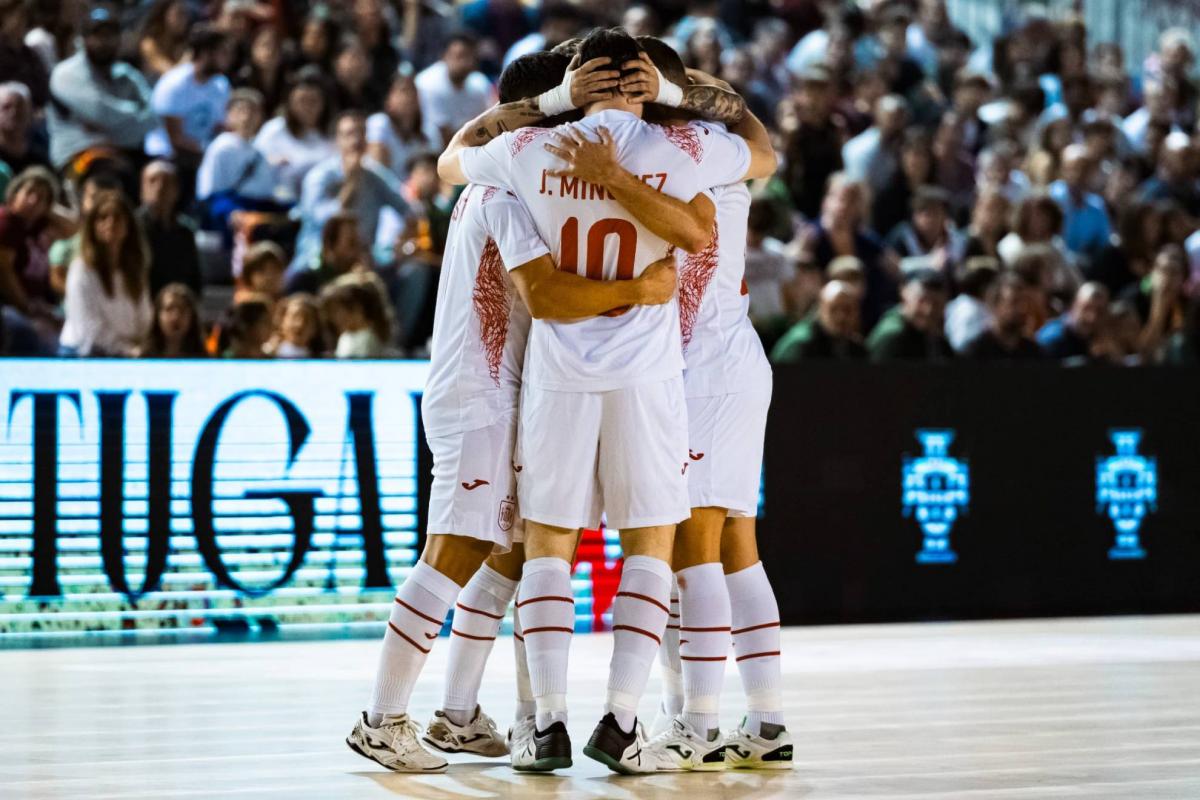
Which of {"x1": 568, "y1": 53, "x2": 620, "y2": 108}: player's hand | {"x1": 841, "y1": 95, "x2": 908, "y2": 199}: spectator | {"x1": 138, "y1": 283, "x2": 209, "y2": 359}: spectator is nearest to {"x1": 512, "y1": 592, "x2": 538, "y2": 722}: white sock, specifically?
{"x1": 568, "y1": 53, "x2": 620, "y2": 108}: player's hand

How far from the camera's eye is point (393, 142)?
40.9 feet

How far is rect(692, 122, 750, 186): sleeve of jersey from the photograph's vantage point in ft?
17.5

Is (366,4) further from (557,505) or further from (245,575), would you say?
(557,505)

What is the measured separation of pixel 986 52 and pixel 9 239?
→ 31.4 feet

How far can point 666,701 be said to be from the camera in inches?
229

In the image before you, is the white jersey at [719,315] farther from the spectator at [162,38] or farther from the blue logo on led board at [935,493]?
the spectator at [162,38]

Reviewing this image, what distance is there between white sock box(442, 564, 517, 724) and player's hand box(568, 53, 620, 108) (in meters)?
1.40

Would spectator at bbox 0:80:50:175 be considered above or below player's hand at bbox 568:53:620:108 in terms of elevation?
above

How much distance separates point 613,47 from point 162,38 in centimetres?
780

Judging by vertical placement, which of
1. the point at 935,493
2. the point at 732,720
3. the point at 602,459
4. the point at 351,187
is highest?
the point at 351,187

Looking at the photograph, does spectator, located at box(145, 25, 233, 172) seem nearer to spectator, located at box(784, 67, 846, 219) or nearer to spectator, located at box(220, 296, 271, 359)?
spectator, located at box(220, 296, 271, 359)

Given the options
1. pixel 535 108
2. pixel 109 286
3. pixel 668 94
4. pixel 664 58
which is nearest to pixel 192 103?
pixel 109 286

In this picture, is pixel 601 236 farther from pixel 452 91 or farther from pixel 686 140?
pixel 452 91

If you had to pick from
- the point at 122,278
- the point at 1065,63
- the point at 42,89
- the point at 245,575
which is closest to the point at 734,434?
the point at 245,575
